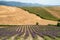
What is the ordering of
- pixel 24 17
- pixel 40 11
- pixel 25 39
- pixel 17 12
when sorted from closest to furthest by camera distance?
pixel 25 39 < pixel 24 17 < pixel 17 12 < pixel 40 11

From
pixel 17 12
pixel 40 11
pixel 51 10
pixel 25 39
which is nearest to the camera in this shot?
pixel 25 39

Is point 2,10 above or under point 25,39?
under

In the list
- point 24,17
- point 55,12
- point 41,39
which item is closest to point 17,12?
point 24,17

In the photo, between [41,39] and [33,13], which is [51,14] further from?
[41,39]

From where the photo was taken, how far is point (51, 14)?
106250 millimetres

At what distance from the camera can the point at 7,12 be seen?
10106 cm

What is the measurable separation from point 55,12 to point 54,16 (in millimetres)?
8351

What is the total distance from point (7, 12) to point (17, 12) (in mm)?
4046

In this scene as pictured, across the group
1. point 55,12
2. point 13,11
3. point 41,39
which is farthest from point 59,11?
point 41,39

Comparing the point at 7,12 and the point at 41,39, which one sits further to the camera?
the point at 7,12

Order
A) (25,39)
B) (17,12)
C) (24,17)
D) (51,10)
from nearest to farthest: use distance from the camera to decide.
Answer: (25,39)
(24,17)
(17,12)
(51,10)

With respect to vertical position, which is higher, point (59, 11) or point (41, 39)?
point (41, 39)

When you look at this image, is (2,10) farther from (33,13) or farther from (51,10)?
(51,10)

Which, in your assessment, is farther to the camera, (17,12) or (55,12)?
(55,12)
